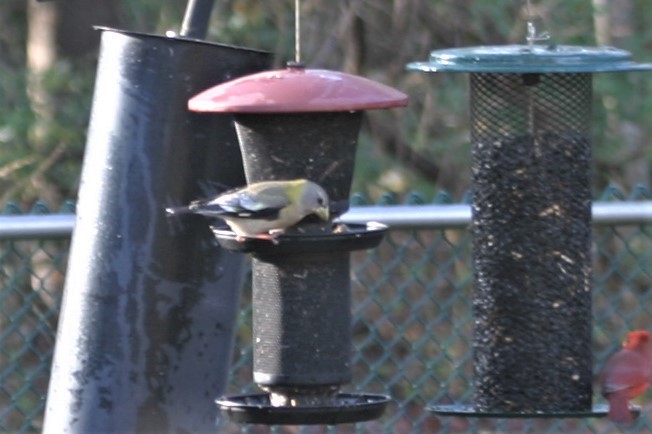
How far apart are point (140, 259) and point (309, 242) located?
373mm

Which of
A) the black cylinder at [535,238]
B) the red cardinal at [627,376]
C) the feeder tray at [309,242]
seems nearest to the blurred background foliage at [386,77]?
the red cardinal at [627,376]

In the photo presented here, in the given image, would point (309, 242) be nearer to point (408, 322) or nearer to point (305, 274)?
point (305, 274)

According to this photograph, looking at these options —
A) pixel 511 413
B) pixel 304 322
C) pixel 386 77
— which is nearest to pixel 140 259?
pixel 304 322

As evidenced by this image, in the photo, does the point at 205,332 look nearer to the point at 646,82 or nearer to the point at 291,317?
the point at 291,317

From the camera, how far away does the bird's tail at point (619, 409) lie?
11.5ft

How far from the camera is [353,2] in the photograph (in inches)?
282

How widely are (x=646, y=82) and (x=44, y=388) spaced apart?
10.2 ft

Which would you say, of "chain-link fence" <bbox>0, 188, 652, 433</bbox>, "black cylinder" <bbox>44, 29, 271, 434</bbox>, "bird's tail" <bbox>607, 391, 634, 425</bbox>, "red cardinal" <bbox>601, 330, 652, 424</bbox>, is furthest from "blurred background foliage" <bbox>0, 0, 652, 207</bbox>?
"black cylinder" <bbox>44, 29, 271, 434</bbox>

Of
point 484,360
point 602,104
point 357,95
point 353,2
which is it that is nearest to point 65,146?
point 353,2

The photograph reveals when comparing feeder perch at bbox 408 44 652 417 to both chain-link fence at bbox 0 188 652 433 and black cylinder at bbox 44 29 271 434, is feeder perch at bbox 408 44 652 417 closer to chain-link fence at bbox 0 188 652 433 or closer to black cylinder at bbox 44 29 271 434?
chain-link fence at bbox 0 188 652 433

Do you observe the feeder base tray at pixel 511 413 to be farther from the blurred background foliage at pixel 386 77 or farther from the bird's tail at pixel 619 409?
the blurred background foliage at pixel 386 77

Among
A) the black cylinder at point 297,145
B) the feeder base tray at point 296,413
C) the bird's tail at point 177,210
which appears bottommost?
the feeder base tray at point 296,413

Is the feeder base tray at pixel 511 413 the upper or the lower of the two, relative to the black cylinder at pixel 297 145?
lower

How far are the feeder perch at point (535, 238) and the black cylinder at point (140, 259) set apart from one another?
2.40 ft
